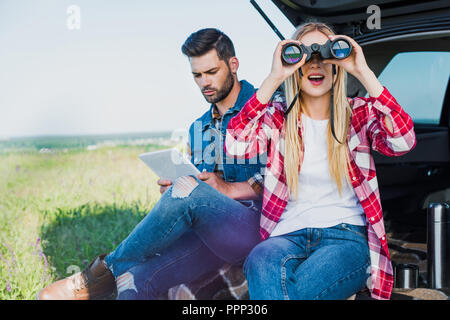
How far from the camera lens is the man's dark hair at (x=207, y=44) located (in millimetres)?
1802

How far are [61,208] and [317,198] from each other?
191cm

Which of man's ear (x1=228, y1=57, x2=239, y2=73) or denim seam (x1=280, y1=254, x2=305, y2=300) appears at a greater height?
man's ear (x1=228, y1=57, x2=239, y2=73)

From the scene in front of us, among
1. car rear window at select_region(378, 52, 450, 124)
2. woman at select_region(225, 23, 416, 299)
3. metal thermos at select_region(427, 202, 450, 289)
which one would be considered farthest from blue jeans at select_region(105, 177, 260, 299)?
car rear window at select_region(378, 52, 450, 124)

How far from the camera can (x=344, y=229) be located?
1263mm

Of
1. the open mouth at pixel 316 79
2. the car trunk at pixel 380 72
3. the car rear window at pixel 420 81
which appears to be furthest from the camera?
the car rear window at pixel 420 81

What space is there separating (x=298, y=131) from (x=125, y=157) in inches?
122

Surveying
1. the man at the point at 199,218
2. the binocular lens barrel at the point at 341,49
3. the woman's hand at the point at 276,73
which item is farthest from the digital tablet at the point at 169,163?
the binocular lens barrel at the point at 341,49

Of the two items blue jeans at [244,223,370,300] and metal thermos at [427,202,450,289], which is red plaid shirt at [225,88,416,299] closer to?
blue jeans at [244,223,370,300]

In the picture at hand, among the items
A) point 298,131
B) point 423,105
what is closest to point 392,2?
point 298,131

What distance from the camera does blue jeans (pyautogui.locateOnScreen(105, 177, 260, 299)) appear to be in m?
1.30

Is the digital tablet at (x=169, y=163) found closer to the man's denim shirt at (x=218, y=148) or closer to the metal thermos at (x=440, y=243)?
the man's denim shirt at (x=218, y=148)

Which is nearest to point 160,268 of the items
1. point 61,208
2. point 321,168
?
point 321,168

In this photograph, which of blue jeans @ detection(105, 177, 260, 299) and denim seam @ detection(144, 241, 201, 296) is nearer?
blue jeans @ detection(105, 177, 260, 299)
